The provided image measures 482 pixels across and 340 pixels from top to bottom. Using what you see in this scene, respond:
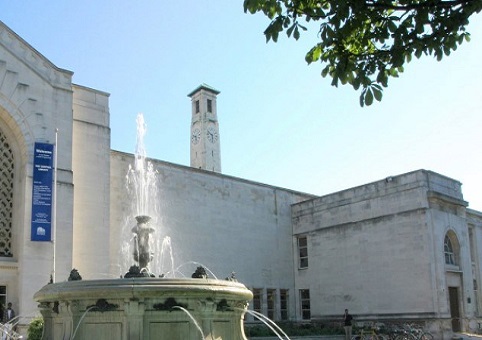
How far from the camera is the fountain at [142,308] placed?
993cm

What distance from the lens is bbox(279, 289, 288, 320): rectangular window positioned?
36.9 meters

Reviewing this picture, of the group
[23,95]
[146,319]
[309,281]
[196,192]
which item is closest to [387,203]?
[309,281]

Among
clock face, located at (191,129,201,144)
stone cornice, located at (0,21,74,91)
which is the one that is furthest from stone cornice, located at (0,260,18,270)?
clock face, located at (191,129,201,144)

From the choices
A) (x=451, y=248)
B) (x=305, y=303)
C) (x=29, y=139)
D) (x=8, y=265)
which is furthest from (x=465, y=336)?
(x=29, y=139)

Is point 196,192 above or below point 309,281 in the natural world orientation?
above

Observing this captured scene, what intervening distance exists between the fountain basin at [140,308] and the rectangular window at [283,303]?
88.4 feet

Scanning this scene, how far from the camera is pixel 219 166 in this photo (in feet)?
266

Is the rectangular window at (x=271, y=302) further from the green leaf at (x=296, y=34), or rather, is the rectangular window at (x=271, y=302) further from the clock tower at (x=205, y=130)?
the clock tower at (x=205, y=130)

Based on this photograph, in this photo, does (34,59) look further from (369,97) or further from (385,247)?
(369,97)

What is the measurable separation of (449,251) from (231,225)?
12.1m

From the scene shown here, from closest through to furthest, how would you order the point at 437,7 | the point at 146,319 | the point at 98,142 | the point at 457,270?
the point at 437,7, the point at 146,319, the point at 98,142, the point at 457,270

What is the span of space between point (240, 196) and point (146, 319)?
25.9m

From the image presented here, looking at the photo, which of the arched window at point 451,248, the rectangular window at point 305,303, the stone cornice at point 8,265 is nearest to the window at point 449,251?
the arched window at point 451,248

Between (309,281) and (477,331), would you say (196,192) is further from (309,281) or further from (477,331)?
(477,331)
